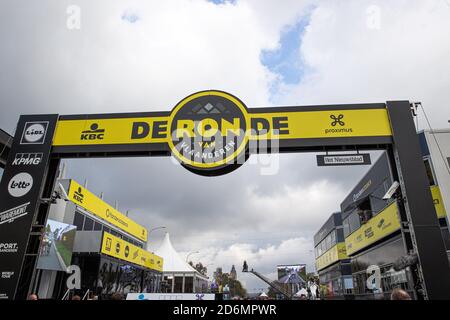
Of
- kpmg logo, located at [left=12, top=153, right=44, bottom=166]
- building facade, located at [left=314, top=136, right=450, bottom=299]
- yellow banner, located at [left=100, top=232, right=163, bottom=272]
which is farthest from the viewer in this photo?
yellow banner, located at [left=100, top=232, right=163, bottom=272]

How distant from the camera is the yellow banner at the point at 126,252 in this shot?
1941 cm

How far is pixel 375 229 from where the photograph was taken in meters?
17.7

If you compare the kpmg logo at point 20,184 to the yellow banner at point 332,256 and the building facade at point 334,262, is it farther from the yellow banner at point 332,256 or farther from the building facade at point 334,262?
the yellow banner at point 332,256

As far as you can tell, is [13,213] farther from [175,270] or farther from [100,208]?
[175,270]

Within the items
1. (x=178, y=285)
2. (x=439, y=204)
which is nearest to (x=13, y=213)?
(x=439, y=204)

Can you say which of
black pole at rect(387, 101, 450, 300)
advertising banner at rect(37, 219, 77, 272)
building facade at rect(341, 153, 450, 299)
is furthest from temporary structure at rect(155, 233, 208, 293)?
black pole at rect(387, 101, 450, 300)

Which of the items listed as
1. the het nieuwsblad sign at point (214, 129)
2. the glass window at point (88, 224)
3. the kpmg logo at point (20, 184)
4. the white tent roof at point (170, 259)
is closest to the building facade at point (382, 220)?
the het nieuwsblad sign at point (214, 129)

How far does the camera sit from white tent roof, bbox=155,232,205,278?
3633cm

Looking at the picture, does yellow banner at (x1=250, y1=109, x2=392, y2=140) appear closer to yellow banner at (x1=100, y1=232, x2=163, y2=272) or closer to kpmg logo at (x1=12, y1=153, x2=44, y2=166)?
kpmg logo at (x1=12, y1=153, x2=44, y2=166)

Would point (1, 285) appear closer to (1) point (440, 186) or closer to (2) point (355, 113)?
(2) point (355, 113)

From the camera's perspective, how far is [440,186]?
12.7 meters

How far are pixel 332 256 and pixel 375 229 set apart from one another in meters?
18.0

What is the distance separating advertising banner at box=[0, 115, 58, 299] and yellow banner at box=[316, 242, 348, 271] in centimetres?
2735
